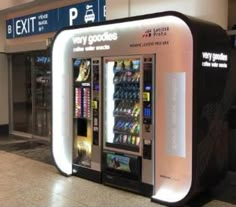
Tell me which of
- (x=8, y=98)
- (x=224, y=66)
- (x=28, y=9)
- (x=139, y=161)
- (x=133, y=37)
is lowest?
(x=139, y=161)

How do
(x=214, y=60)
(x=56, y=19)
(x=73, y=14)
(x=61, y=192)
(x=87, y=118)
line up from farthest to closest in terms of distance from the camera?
(x=56, y=19)
(x=73, y=14)
(x=87, y=118)
(x=61, y=192)
(x=214, y=60)

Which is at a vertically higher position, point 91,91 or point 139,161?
point 91,91

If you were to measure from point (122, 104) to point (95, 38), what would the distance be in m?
0.99

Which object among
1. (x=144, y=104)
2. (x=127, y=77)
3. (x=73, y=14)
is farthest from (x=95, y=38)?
(x=73, y=14)

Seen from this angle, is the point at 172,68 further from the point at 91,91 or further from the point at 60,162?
the point at 60,162

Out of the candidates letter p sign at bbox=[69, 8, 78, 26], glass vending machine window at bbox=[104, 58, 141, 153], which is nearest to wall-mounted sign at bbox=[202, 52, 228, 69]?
glass vending machine window at bbox=[104, 58, 141, 153]

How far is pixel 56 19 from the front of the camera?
296 inches

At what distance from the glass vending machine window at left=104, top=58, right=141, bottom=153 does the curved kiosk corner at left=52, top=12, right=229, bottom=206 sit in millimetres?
13

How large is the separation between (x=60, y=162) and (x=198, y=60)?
107 inches

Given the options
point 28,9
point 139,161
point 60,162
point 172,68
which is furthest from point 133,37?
point 28,9

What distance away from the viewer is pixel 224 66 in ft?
14.8

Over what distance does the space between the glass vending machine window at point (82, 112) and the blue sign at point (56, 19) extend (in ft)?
5.44

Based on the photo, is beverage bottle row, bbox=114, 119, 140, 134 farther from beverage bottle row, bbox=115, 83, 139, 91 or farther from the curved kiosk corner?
beverage bottle row, bbox=115, 83, 139, 91

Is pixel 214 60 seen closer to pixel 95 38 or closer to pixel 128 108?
pixel 128 108
